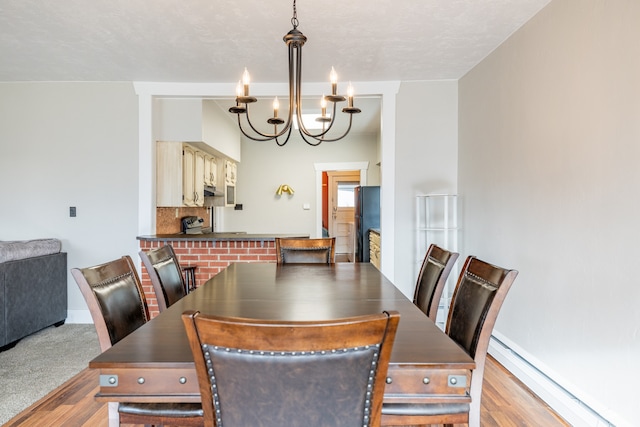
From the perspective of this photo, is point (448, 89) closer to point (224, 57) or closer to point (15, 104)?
point (224, 57)

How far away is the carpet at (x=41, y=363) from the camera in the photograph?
92.1 inches

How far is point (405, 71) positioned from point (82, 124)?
10.5 ft

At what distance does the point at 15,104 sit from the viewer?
3.88m

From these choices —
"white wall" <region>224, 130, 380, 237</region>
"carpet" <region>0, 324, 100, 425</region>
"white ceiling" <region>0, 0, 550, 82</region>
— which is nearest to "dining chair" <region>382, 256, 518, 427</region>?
"white ceiling" <region>0, 0, 550, 82</region>

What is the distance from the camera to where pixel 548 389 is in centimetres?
232

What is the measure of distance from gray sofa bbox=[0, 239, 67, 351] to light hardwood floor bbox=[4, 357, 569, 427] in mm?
1066

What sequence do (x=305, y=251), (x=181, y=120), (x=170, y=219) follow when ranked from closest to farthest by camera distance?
(x=305, y=251), (x=181, y=120), (x=170, y=219)

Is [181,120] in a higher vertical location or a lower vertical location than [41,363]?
higher

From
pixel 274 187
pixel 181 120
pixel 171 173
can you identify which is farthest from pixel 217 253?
pixel 274 187

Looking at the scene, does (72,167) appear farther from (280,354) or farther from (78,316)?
(280,354)

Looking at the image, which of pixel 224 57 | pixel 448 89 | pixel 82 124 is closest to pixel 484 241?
pixel 448 89

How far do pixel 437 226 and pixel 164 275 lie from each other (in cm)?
271

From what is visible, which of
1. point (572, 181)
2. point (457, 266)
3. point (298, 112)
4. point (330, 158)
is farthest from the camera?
point (330, 158)

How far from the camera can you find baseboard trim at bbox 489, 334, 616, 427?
6.54 ft
